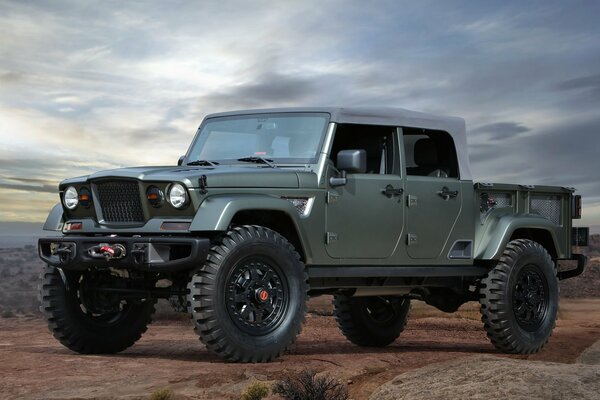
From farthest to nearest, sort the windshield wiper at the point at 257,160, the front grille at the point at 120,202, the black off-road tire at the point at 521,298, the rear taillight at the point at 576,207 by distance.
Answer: the rear taillight at the point at 576,207 < the black off-road tire at the point at 521,298 < the windshield wiper at the point at 257,160 < the front grille at the point at 120,202

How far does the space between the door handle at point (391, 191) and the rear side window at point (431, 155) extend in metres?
0.78

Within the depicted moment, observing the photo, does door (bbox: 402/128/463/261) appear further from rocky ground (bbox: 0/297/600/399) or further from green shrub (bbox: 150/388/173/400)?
green shrub (bbox: 150/388/173/400)

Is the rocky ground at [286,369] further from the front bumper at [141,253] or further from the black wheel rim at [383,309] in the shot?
the front bumper at [141,253]

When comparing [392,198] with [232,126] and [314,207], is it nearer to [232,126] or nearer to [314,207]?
[314,207]

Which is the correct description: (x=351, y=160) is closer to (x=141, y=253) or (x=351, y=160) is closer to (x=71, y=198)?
(x=141, y=253)

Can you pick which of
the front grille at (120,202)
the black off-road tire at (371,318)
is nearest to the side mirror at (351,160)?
the front grille at (120,202)

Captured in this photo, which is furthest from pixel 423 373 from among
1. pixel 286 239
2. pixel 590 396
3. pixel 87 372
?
pixel 87 372

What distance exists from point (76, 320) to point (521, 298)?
5.21 meters

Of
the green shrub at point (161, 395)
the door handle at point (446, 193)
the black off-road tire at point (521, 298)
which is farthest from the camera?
the black off-road tire at point (521, 298)

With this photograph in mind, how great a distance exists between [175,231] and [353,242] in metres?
1.99

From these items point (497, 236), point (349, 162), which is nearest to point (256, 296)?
point (349, 162)

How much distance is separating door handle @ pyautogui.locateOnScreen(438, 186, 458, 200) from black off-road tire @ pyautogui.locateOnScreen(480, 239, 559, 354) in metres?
1.06

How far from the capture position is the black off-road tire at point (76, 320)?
1023cm

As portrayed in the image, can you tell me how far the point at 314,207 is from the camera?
951 centimetres
